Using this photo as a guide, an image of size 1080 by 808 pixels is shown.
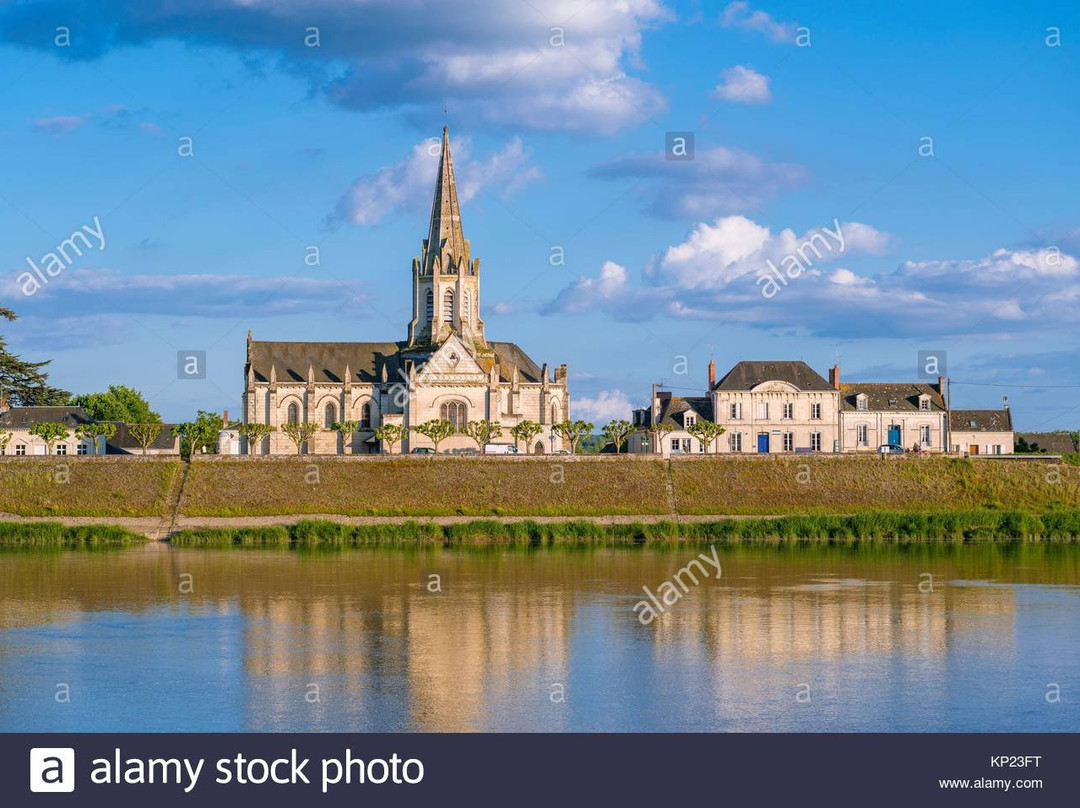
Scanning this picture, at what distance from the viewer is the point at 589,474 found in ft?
230

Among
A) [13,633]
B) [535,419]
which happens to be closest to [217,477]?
[535,419]

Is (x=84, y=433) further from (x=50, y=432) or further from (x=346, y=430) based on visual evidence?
(x=346, y=430)

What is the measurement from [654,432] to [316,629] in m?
51.2

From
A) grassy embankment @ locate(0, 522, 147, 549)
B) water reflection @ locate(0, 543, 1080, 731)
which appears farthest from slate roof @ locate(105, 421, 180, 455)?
water reflection @ locate(0, 543, 1080, 731)

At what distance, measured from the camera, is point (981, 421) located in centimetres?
8888

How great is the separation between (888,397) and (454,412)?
2675 cm

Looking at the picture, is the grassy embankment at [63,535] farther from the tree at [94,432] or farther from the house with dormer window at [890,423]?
the house with dormer window at [890,423]

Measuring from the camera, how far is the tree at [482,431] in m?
78.3

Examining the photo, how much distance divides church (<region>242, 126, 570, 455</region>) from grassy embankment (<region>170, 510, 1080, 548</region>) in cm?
2271

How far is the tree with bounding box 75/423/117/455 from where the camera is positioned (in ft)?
277

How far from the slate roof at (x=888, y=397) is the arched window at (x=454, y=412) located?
23061mm

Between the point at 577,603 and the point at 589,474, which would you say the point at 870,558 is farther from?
the point at 589,474

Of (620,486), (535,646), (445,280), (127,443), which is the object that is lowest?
(535,646)

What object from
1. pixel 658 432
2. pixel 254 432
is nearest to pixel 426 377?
pixel 254 432
